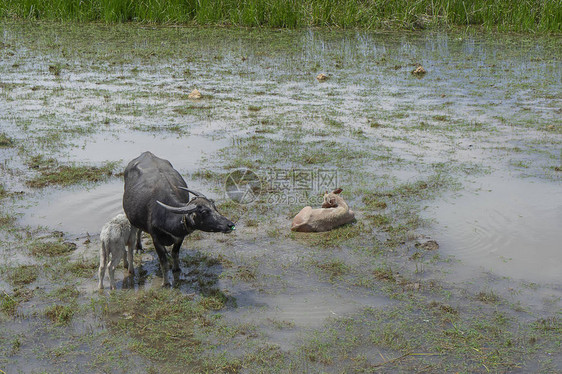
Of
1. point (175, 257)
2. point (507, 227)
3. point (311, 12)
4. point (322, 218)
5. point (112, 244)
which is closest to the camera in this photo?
point (112, 244)

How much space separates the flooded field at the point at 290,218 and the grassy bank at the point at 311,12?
4.65m

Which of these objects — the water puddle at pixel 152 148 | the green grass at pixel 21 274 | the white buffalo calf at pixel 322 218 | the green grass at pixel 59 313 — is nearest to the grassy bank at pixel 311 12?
the water puddle at pixel 152 148

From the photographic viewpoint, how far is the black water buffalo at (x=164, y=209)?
15.6ft

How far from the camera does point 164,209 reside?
16.6 feet

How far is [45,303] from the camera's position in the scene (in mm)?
4684

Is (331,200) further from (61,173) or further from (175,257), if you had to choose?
(61,173)

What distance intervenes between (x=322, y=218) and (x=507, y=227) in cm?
187

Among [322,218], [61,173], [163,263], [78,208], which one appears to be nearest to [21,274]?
[163,263]

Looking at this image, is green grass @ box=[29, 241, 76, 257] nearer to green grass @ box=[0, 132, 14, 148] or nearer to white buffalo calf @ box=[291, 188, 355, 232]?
white buffalo calf @ box=[291, 188, 355, 232]

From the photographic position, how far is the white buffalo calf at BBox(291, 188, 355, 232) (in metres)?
5.93

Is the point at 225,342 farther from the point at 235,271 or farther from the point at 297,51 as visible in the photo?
the point at 297,51

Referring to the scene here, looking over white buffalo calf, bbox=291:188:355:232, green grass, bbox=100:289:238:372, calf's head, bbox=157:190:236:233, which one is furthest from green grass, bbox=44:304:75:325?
white buffalo calf, bbox=291:188:355:232

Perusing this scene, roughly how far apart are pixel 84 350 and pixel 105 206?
8.25 feet

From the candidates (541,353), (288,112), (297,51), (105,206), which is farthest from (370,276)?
(297,51)
